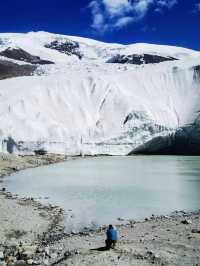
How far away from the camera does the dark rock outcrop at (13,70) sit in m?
74.3

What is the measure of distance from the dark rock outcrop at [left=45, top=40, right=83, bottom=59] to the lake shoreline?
12495cm

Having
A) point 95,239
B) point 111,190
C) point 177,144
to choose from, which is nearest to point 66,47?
point 177,144

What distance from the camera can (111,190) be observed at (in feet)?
81.0

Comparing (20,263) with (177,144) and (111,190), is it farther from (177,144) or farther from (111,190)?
(177,144)

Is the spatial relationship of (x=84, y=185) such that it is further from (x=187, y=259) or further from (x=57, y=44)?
(x=57, y=44)

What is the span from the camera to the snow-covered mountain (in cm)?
5097

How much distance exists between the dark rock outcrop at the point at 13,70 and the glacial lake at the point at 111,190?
41.1 m

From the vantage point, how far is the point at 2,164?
3859cm

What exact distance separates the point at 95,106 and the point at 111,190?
119 feet

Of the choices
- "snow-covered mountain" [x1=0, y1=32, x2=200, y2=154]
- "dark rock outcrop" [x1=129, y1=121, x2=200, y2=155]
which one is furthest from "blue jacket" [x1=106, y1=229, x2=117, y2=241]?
"dark rock outcrop" [x1=129, y1=121, x2=200, y2=155]

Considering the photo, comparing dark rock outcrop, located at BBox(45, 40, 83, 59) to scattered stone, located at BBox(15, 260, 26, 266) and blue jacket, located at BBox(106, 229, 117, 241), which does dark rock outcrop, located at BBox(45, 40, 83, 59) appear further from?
scattered stone, located at BBox(15, 260, 26, 266)

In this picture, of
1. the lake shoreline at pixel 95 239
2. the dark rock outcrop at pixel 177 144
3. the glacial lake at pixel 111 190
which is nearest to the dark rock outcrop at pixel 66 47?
the dark rock outcrop at pixel 177 144

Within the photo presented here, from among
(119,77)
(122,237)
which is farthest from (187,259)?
(119,77)

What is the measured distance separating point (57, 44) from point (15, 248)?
474ft
